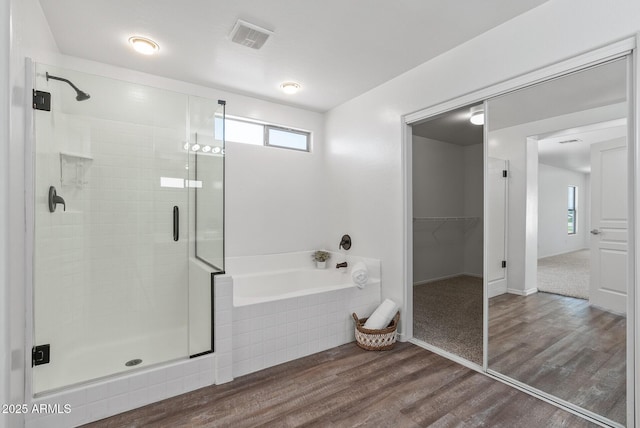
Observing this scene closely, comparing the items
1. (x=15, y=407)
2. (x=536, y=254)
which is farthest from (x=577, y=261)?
(x=15, y=407)

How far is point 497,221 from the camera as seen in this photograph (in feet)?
7.70

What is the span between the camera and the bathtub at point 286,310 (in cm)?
236

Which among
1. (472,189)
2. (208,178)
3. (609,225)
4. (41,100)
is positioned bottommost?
(609,225)

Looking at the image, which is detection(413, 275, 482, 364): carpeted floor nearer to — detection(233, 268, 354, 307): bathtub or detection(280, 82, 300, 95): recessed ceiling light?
detection(233, 268, 354, 307): bathtub

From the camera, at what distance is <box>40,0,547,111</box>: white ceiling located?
198cm

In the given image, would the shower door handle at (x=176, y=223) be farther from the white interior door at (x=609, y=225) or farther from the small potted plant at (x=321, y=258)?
the white interior door at (x=609, y=225)

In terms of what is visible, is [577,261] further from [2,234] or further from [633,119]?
[2,234]

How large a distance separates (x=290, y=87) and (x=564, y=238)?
2708mm

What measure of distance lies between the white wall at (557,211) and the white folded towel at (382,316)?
4.12 ft

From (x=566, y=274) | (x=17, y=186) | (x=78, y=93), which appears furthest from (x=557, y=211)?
(x=78, y=93)

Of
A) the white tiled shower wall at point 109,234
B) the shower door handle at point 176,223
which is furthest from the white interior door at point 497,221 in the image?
the shower door handle at point 176,223

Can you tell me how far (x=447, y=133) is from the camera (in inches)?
194

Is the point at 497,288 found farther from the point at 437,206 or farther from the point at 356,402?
the point at 437,206

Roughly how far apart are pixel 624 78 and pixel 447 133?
10.9 feet
